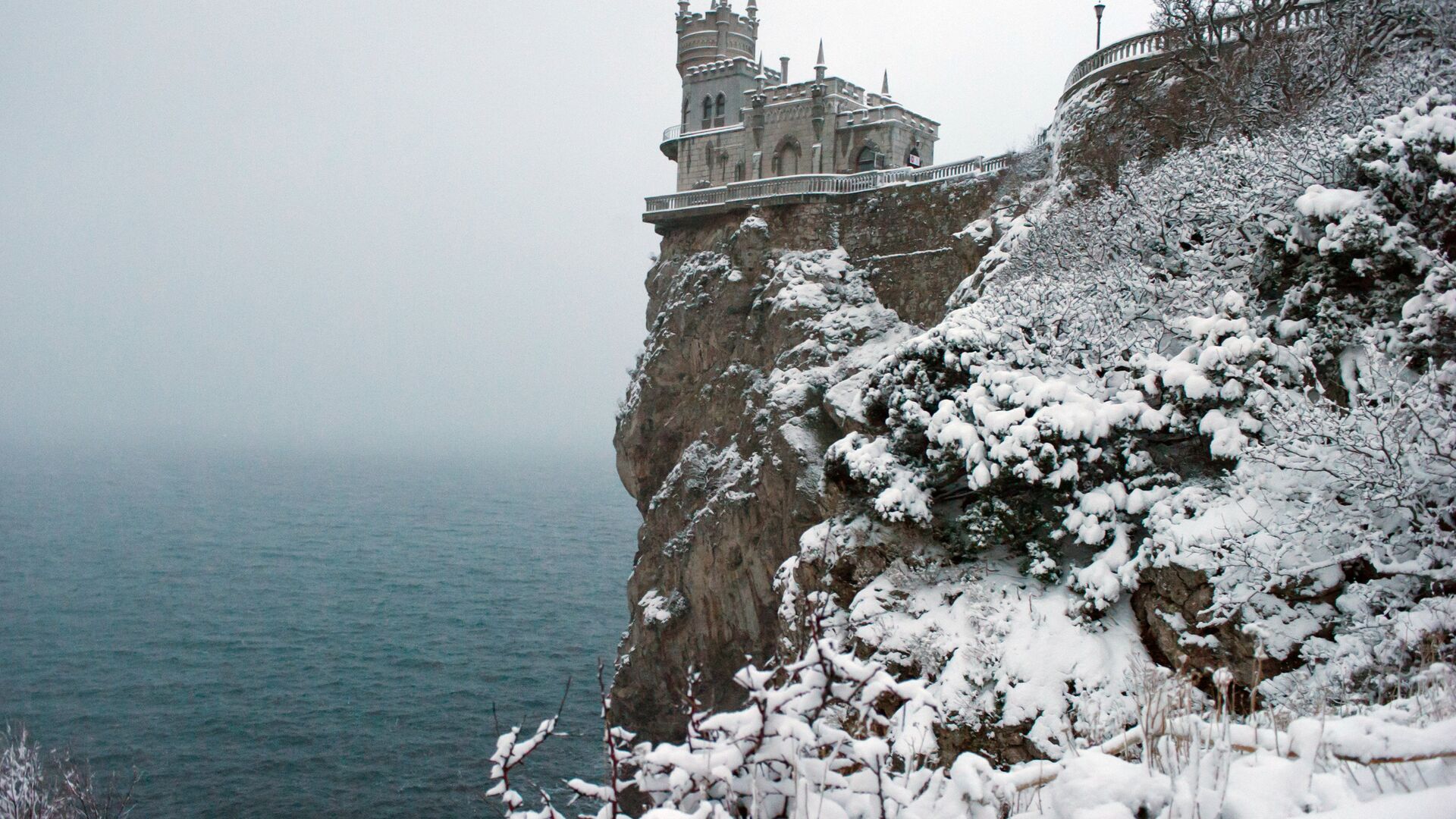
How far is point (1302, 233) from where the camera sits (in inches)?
533

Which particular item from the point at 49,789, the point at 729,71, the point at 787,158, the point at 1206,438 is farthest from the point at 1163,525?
the point at 729,71

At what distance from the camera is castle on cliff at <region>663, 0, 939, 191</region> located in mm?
35562

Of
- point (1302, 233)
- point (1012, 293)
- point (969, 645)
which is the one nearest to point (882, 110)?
point (1012, 293)

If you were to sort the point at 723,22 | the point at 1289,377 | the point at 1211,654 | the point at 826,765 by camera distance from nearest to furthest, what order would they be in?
the point at 826,765
the point at 1211,654
the point at 1289,377
the point at 723,22

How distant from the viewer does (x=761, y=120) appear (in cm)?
3722

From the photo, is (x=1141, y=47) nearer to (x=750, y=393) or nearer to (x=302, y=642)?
(x=750, y=393)

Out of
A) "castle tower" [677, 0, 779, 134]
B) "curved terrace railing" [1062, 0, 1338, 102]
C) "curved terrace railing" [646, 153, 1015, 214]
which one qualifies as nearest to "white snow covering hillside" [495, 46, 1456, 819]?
"curved terrace railing" [1062, 0, 1338, 102]

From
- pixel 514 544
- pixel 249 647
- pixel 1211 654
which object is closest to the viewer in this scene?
pixel 1211 654

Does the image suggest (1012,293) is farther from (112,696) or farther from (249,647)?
(249,647)

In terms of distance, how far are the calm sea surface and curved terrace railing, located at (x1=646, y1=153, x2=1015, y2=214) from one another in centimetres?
1876

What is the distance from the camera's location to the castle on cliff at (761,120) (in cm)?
3556

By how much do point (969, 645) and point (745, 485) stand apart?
1478cm

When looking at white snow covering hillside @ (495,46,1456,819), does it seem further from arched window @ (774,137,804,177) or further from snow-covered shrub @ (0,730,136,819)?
arched window @ (774,137,804,177)

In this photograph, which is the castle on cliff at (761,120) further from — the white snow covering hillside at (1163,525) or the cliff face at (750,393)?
the white snow covering hillside at (1163,525)
